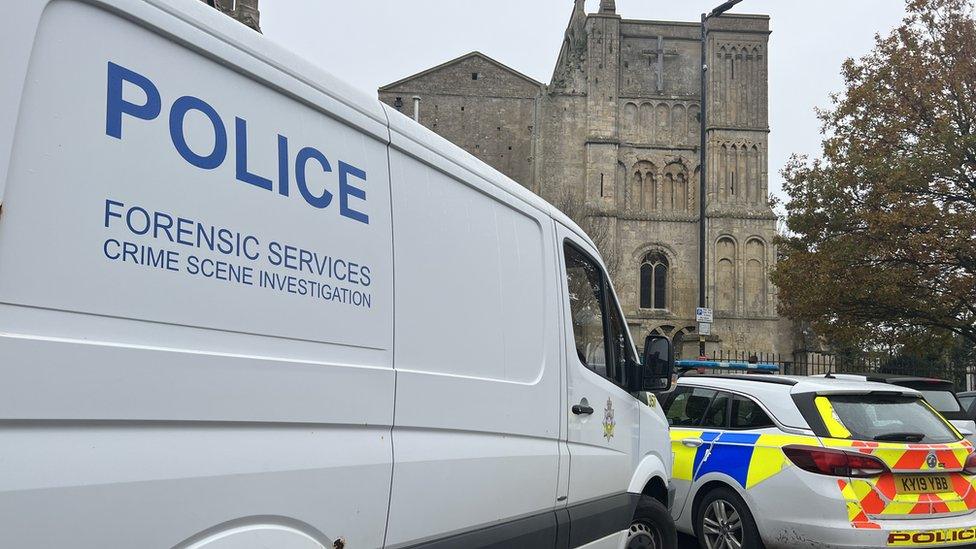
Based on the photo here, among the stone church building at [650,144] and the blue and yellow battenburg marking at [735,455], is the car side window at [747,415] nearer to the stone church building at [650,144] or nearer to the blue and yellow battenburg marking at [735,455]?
the blue and yellow battenburg marking at [735,455]

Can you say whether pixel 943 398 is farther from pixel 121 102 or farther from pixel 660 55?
pixel 660 55

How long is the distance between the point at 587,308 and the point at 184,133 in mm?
2991

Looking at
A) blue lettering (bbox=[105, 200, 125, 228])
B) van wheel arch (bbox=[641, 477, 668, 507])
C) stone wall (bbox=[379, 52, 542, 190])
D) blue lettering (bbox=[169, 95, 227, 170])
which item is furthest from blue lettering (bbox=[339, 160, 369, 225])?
stone wall (bbox=[379, 52, 542, 190])

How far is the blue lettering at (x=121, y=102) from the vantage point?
183 cm

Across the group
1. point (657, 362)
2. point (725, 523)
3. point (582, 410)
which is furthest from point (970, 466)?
point (582, 410)

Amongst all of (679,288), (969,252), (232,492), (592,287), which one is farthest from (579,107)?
(232,492)

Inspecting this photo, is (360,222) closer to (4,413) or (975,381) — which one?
(4,413)

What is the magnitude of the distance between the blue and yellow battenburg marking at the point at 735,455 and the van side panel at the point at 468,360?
2804 mm

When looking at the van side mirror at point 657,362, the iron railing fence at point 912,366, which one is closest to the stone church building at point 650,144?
the iron railing fence at point 912,366

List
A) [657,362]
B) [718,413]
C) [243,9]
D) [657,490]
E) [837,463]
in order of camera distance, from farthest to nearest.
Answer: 1. [243,9]
2. [718,413]
3. [837,463]
4. [657,490]
5. [657,362]

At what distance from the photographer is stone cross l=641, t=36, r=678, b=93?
154ft

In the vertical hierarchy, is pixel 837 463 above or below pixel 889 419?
below

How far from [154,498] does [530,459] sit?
6.63ft

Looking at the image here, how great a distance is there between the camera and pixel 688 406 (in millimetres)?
7215
